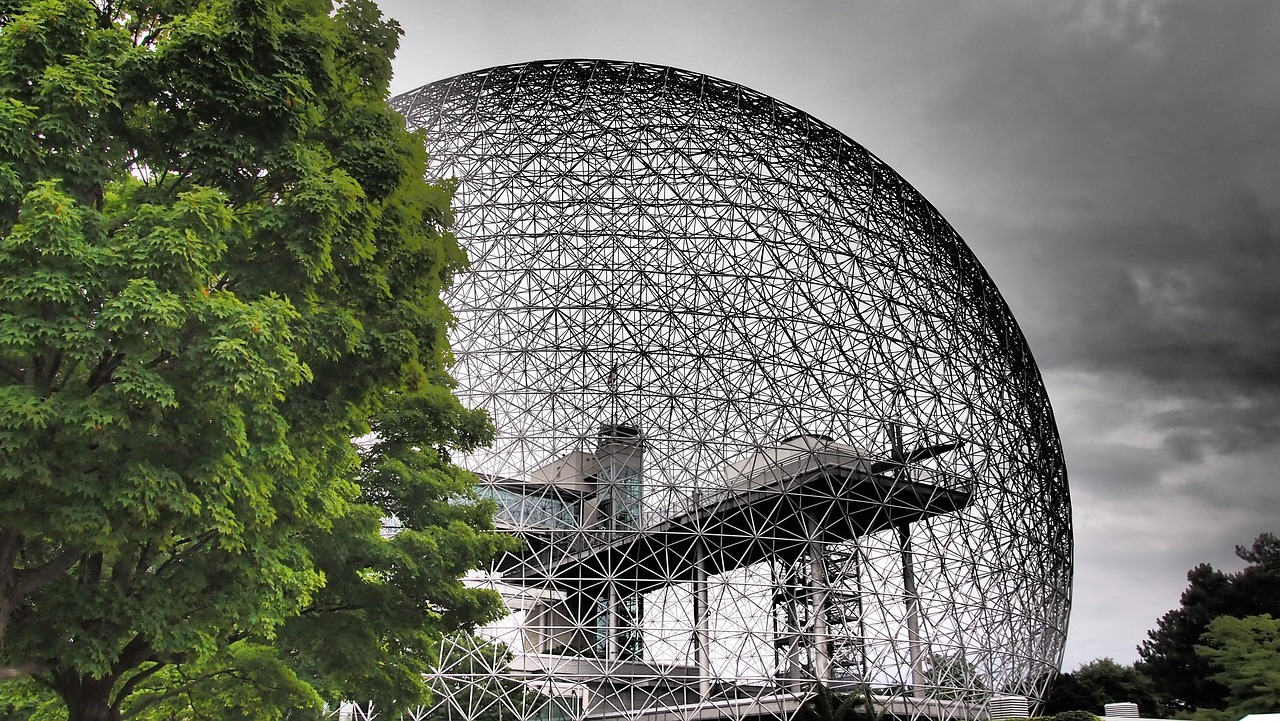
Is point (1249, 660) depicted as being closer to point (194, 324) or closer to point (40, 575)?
point (194, 324)

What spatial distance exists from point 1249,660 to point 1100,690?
33.4 ft

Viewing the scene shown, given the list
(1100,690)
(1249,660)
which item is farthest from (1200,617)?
(1249,660)

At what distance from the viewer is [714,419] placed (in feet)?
89.4

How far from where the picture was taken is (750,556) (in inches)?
1264

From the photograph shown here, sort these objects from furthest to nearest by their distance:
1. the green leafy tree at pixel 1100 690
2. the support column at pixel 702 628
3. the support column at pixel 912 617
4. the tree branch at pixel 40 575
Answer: the green leafy tree at pixel 1100 690 < the support column at pixel 912 617 < the support column at pixel 702 628 < the tree branch at pixel 40 575

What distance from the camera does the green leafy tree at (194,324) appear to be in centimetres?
665

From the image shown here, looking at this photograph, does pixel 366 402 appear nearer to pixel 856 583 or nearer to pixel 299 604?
pixel 299 604

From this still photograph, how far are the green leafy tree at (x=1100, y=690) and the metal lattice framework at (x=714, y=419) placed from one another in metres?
4.65

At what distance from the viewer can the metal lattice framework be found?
1013 inches

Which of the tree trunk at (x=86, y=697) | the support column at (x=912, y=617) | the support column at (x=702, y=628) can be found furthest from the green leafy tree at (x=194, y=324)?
the support column at (x=912, y=617)

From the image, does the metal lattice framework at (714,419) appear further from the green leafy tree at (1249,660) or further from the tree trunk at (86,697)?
the tree trunk at (86,697)

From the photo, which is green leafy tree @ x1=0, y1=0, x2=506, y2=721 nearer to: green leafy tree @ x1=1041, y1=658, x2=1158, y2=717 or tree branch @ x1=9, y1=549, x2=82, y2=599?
tree branch @ x1=9, y1=549, x2=82, y2=599

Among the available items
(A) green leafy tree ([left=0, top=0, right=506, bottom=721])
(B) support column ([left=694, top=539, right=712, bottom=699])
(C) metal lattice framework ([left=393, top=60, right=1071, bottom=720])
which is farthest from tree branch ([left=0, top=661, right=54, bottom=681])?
(B) support column ([left=694, top=539, right=712, bottom=699])

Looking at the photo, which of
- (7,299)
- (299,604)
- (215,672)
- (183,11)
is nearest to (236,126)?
(183,11)
